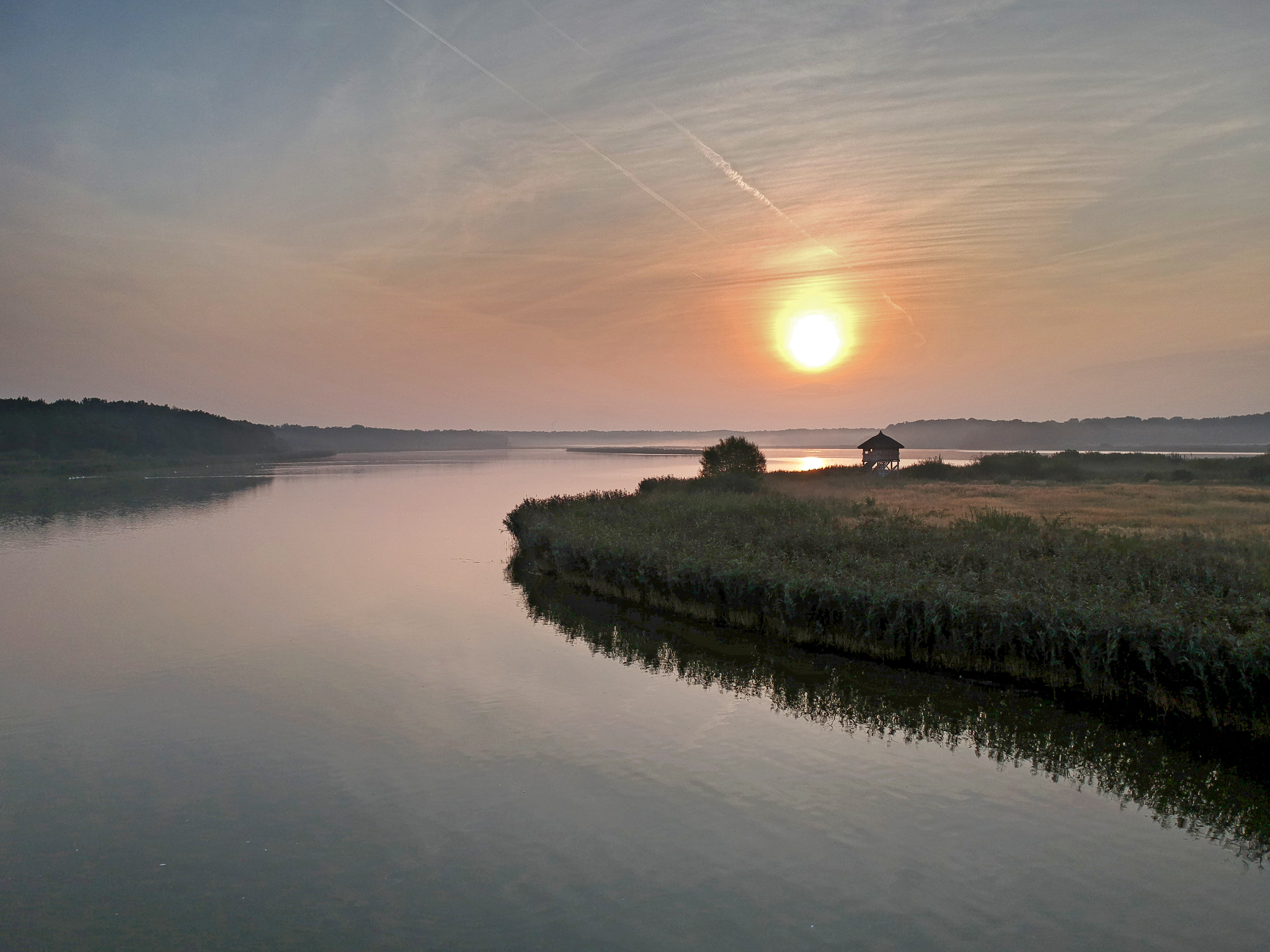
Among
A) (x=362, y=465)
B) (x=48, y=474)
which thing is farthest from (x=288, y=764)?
(x=362, y=465)

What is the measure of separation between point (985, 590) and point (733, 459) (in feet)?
157

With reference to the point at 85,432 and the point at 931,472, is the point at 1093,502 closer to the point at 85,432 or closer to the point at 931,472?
the point at 931,472

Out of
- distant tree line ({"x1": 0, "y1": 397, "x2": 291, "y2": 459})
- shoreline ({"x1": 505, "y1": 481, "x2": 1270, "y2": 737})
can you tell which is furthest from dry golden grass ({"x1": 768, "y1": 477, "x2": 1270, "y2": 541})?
distant tree line ({"x1": 0, "y1": 397, "x2": 291, "y2": 459})

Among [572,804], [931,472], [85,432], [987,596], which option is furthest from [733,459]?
[85,432]

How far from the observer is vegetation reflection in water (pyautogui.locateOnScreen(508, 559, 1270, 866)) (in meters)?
13.6

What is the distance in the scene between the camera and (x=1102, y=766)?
49.5 feet

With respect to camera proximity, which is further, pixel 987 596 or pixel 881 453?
pixel 881 453

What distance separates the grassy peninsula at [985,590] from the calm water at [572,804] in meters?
1.64

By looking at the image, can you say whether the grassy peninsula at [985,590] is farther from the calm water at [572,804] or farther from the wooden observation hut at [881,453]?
the wooden observation hut at [881,453]

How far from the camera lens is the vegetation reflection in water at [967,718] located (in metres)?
13.6

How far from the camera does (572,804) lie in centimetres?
1355

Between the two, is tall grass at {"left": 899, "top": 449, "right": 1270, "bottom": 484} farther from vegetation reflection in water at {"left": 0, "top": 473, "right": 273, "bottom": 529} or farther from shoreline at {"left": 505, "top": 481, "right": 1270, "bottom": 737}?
vegetation reflection in water at {"left": 0, "top": 473, "right": 273, "bottom": 529}

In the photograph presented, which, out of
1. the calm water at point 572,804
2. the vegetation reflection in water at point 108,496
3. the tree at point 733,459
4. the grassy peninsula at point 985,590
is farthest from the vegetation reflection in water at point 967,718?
the vegetation reflection in water at point 108,496

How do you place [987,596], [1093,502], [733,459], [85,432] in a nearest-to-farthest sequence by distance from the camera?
[987,596]
[1093,502]
[733,459]
[85,432]
